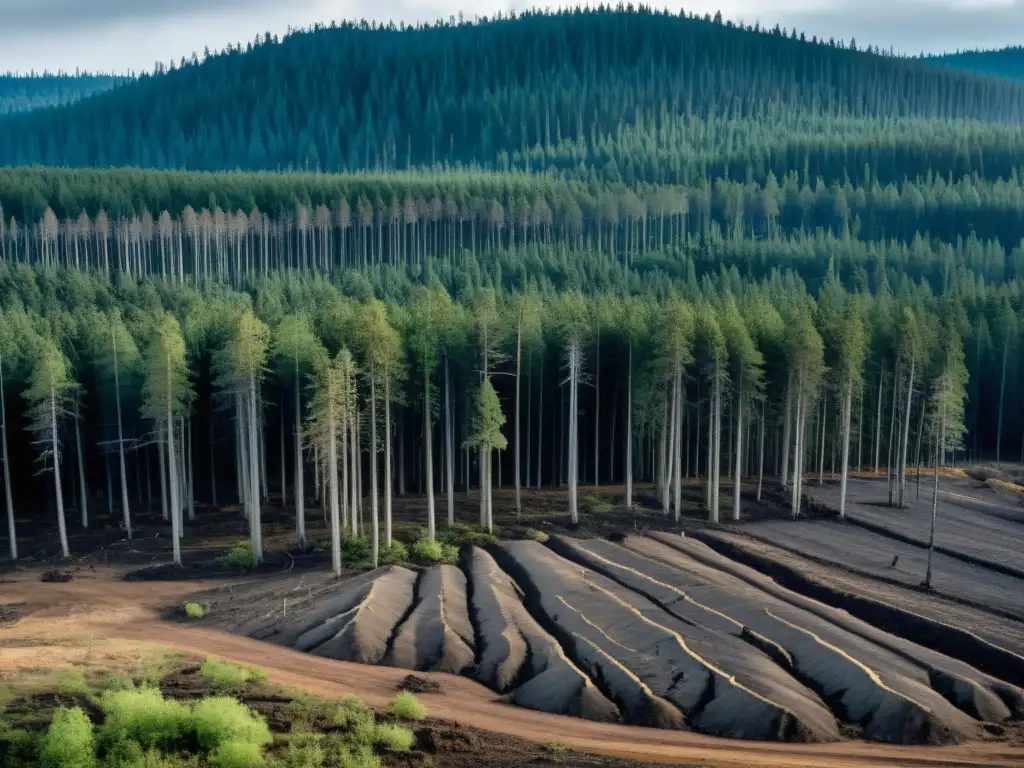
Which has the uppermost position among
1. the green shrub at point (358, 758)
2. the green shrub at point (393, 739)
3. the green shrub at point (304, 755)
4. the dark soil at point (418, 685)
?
the green shrub at point (304, 755)

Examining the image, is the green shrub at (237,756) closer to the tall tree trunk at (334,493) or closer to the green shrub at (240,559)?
the tall tree trunk at (334,493)

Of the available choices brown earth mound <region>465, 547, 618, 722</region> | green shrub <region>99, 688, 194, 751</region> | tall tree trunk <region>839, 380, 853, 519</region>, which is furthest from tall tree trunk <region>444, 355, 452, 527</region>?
green shrub <region>99, 688, 194, 751</region>

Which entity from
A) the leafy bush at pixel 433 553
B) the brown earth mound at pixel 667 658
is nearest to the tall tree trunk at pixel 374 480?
the leafy bush at pixel 433 553

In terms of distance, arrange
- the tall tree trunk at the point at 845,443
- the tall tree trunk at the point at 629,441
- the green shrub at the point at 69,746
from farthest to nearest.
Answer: the tall tree trunk at the point at 629,441, the tall tree trunk at the point at 845,443, the green shrub at the point at 69,746

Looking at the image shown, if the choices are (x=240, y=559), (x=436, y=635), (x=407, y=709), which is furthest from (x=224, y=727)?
(x=240, y=559)

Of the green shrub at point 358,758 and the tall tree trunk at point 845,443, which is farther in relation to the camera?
the tall tree trunk at point 845,443

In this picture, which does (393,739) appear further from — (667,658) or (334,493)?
(334,493)

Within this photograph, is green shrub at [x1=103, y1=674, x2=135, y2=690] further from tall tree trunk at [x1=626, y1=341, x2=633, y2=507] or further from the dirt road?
tall tree trunk at [x1=626, y1=341, x2=633, y2=507]
